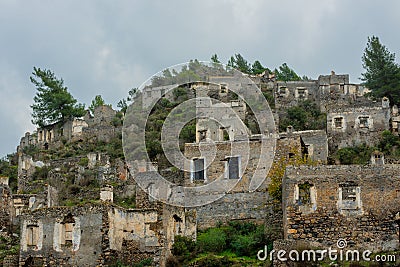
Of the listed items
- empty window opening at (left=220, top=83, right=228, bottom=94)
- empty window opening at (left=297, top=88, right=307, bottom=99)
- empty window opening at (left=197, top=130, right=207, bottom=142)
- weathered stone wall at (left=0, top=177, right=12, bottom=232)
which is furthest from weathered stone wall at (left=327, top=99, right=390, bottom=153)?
weathered stone wall at (left=0, top=177, right=12, bottom=232)

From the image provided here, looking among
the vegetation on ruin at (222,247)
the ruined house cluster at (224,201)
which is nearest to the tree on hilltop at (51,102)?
the ruined house cluster at (224,201)

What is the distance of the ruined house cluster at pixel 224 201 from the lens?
3284 centimetres

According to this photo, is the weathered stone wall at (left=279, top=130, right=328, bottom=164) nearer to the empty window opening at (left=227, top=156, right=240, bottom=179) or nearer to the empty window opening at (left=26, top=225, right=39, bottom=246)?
the empty window opening at (left=227, top=156, right=240, bottom=179)

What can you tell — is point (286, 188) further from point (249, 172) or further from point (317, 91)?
point (317, 91)

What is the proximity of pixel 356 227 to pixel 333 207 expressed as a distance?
126 centimetres

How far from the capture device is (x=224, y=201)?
41.2 m

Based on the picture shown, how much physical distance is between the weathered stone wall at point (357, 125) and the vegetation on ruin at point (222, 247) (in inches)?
706

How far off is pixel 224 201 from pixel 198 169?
3.63 metres

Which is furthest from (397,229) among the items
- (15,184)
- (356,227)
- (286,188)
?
(15,184)

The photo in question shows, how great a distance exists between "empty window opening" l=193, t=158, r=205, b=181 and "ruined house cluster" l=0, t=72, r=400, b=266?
0.06 m

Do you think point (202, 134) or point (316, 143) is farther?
point (202, 134)

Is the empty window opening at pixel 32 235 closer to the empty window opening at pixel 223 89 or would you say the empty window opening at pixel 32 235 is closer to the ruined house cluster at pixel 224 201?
the ruined house cluster at pixel 224 201

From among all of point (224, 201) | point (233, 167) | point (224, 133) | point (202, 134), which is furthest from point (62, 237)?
point (224, 133)

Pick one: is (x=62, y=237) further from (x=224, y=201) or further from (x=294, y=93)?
(x=294, y=93)
